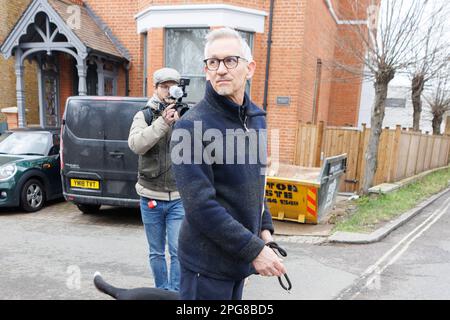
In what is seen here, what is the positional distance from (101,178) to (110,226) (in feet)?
2.89

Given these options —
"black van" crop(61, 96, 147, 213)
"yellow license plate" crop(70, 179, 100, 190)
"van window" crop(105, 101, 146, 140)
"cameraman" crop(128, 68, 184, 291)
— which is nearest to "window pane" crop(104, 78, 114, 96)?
"black van" crop(61, 96, 147, 213)

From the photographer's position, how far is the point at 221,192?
1.73 metres

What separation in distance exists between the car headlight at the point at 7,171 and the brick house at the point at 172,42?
374 cm

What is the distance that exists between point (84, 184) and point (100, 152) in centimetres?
65

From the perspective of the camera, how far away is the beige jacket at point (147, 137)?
9.38 feet

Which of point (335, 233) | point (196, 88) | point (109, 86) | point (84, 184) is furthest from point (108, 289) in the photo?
point (109, 86)

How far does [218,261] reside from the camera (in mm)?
1771

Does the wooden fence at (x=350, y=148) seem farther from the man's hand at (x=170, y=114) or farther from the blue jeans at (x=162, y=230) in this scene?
the man's hand at (x=170, y=114)

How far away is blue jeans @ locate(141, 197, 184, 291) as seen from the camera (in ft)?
10.1

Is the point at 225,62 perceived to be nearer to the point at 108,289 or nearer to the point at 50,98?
the point at 108,289

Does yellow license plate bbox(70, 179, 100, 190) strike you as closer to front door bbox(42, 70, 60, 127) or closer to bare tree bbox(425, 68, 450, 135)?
front door bbox(42, 70, 60, 127)

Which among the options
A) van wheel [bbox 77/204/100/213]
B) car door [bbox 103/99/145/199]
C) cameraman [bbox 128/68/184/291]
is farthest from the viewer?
van wheel [bbox 77/204/100/213]

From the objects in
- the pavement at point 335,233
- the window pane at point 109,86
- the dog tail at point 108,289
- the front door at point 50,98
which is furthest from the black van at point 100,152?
the front door at point 50,98
